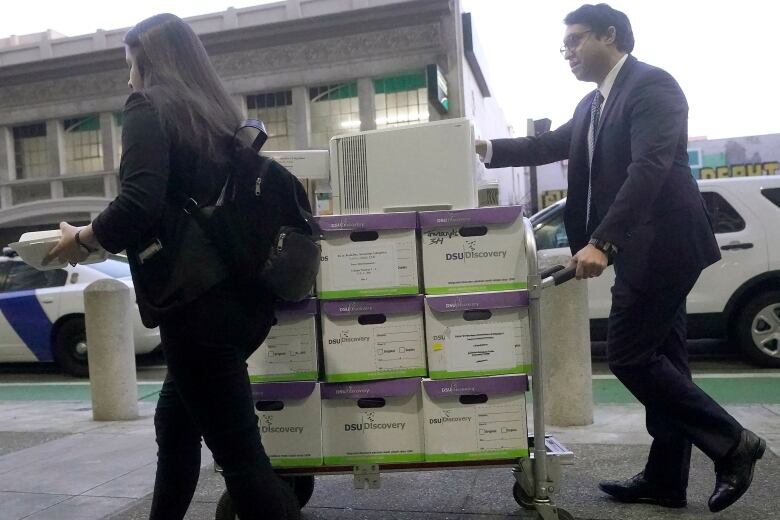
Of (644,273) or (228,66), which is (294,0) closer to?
(228,66)

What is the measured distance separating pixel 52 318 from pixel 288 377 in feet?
22.3

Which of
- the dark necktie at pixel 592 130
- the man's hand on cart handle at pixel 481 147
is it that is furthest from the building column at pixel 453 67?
the dark necktie at pixel 592 130

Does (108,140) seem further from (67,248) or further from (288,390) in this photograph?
(67,248)

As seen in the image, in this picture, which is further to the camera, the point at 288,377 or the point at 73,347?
the point at 73,347

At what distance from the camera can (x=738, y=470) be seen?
2.58 m

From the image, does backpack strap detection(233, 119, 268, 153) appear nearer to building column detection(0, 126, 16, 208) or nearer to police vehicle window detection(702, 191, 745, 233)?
police vehicle window detection(702, 191, 745, 233)

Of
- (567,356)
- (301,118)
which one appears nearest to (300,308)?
(567,356)

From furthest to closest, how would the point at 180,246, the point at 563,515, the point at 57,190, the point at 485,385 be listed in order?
the point at 57,190 → the point at 485,385 → the point at 563,515 → the point at 180,246

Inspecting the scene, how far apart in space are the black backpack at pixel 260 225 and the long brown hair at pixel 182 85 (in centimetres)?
8

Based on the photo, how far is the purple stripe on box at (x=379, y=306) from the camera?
2.63 meters

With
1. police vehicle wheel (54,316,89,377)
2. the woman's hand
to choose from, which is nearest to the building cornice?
police vehicle wheel (54,316,89,377)

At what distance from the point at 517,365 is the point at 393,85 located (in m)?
19.2

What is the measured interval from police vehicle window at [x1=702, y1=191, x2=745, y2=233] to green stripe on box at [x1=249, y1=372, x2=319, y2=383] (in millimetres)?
5383

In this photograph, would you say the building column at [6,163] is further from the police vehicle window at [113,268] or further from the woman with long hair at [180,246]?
the woman with long hair at [180,246]
